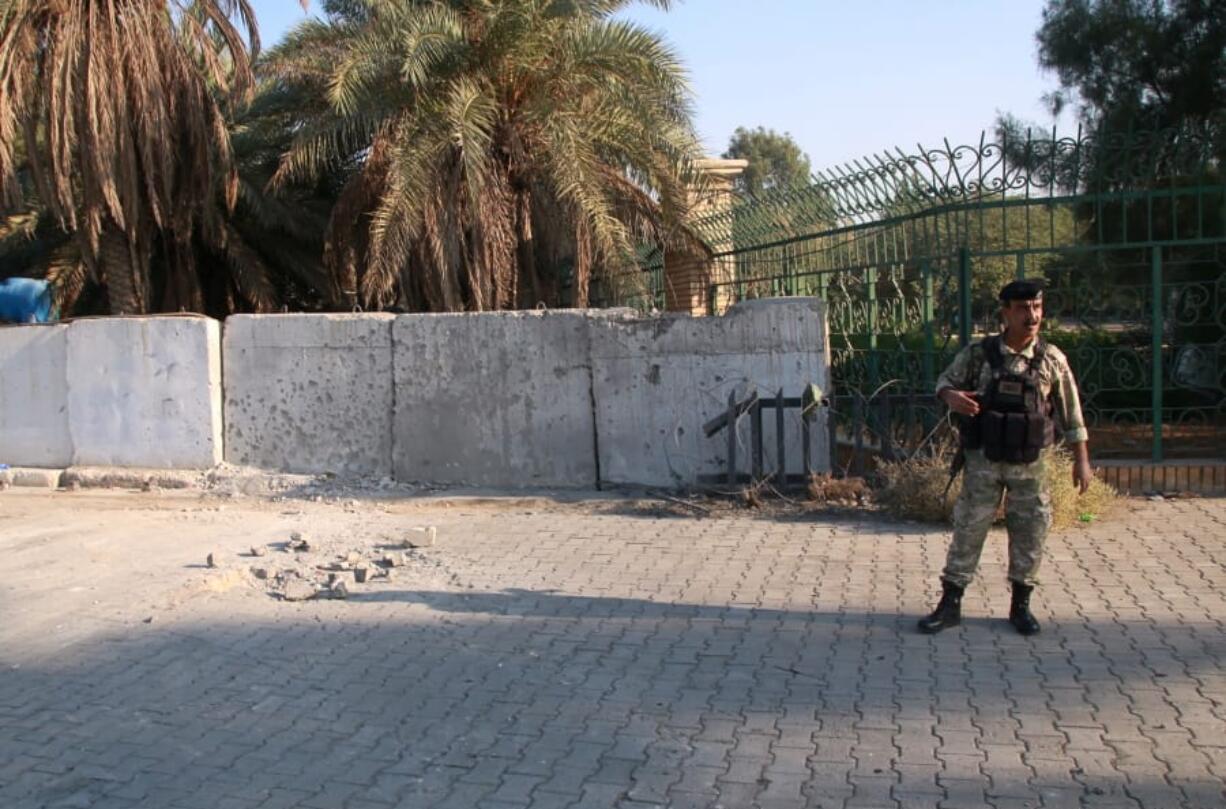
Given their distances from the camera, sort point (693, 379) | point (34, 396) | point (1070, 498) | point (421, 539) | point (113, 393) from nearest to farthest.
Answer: point (1070, 498) < point (421, 539) < point (693, 379) < point (113, 393) < point (34, 396)

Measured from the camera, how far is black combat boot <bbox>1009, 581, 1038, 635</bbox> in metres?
5.20

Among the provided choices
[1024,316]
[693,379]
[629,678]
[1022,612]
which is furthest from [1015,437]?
[693,379]

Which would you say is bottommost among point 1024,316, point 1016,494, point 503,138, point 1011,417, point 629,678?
point 629,678

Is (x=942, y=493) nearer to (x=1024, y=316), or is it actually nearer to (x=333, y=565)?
(x=1024, y=316)

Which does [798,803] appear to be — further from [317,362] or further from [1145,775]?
[317,362]

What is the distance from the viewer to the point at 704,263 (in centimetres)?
1316

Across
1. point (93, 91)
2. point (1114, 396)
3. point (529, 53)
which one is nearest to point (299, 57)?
point (93, 91)

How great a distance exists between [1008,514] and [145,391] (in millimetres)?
7650

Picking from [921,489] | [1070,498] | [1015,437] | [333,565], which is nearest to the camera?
[1015,437]

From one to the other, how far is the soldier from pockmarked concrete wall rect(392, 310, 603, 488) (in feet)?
13.6

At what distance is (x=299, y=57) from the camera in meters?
14.3

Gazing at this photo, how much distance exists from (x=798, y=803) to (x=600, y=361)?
5614mm

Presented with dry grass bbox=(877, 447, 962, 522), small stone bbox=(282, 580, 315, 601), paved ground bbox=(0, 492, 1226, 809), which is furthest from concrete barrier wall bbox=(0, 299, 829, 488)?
small stone bbox=(282, 580, 315, 601)

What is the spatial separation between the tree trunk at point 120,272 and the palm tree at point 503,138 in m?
2.95
